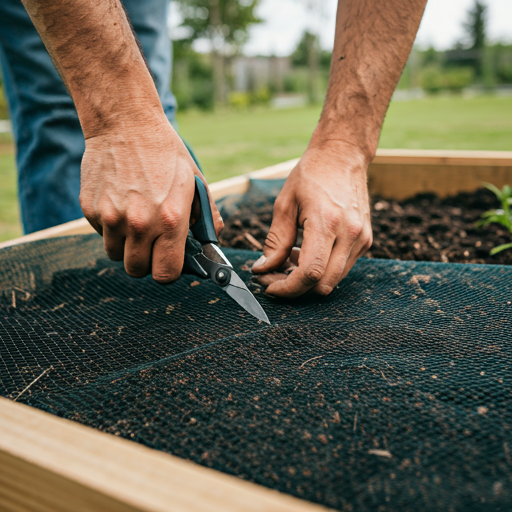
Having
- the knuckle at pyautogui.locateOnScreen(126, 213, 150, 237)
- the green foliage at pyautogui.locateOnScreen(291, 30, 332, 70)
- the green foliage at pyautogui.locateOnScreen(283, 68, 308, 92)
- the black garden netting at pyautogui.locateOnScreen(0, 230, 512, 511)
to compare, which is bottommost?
the green foliage at pyautogui.locateOnScreen(283, 68, 308, 92)

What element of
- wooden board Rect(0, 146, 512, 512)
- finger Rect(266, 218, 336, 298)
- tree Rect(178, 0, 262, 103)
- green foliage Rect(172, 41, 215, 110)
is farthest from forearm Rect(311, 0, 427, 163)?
tree Rect(178, 0, 262, 103)

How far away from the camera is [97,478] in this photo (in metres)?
0.43

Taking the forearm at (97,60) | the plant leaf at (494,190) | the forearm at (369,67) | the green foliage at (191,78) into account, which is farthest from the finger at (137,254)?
the green foliage at (191,78)

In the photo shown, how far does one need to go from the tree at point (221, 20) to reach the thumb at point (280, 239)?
2600 centimetres

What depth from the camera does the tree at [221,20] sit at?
24.9 m

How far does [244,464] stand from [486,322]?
56 cm

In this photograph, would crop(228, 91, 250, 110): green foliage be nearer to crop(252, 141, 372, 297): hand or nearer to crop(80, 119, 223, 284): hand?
crop(252, 141, 372, 297): hand

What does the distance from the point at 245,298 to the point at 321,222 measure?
0.71 feet

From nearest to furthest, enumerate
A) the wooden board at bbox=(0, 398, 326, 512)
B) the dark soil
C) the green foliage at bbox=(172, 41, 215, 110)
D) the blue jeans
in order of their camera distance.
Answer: the wooden board at bbox=(0, 398, 326, 512) → the dark soil → the blue jeans → the green foliage at bbox=(172, 41, 215, 110)

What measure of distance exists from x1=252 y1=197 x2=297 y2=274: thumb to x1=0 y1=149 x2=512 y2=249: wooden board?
0.80m

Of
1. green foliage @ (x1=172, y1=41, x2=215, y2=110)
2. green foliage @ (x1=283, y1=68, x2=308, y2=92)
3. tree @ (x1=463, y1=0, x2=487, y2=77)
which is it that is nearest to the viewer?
green foliage @ (x1=172, y1=41, x2=215, y2=110)

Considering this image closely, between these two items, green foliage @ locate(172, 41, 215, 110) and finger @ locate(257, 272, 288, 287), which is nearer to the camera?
finger @ locate(257, 272, 288, 287)

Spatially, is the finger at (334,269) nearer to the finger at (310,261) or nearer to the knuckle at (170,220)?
the finger at (310,261)

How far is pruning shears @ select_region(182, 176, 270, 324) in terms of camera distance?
2.87ft
